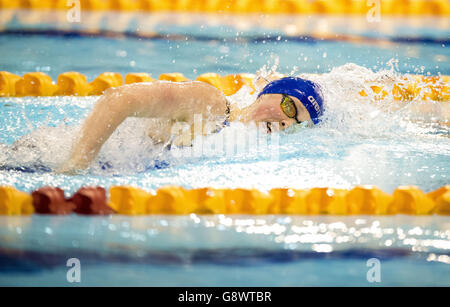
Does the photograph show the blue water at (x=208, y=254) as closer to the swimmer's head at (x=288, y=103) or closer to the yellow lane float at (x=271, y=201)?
the yellow lane float at (x=271, y=201)

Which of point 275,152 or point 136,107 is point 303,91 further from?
point 136,107

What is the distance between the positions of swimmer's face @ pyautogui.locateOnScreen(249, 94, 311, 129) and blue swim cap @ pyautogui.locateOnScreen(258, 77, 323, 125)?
0.07 feet

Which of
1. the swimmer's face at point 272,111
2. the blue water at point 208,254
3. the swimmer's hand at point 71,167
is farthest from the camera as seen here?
the swimmer's face at point 272,111

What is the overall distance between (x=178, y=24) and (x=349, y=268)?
266 centimetres

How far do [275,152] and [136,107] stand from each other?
1.90 ft

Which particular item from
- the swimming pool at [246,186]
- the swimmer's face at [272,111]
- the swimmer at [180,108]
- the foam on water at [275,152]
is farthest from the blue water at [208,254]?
the swimmer's face at [272,111]

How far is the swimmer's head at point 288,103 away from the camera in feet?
6.88

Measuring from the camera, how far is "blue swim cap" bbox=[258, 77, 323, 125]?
2123 mm

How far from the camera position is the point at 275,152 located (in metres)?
2.13

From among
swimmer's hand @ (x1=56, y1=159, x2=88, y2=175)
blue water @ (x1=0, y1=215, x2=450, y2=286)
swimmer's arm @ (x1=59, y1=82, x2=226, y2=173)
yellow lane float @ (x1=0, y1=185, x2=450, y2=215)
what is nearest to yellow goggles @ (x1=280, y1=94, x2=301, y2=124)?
swimmer's arm @ (x1=59, y1=82, x2=226, y2=173)

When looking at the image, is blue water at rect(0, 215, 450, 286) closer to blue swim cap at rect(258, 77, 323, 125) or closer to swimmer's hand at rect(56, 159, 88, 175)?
swimmer's hand at rect(56, 159, 88, 175)

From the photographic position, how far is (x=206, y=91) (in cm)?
203

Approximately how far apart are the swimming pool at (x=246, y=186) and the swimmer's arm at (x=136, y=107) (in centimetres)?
7
